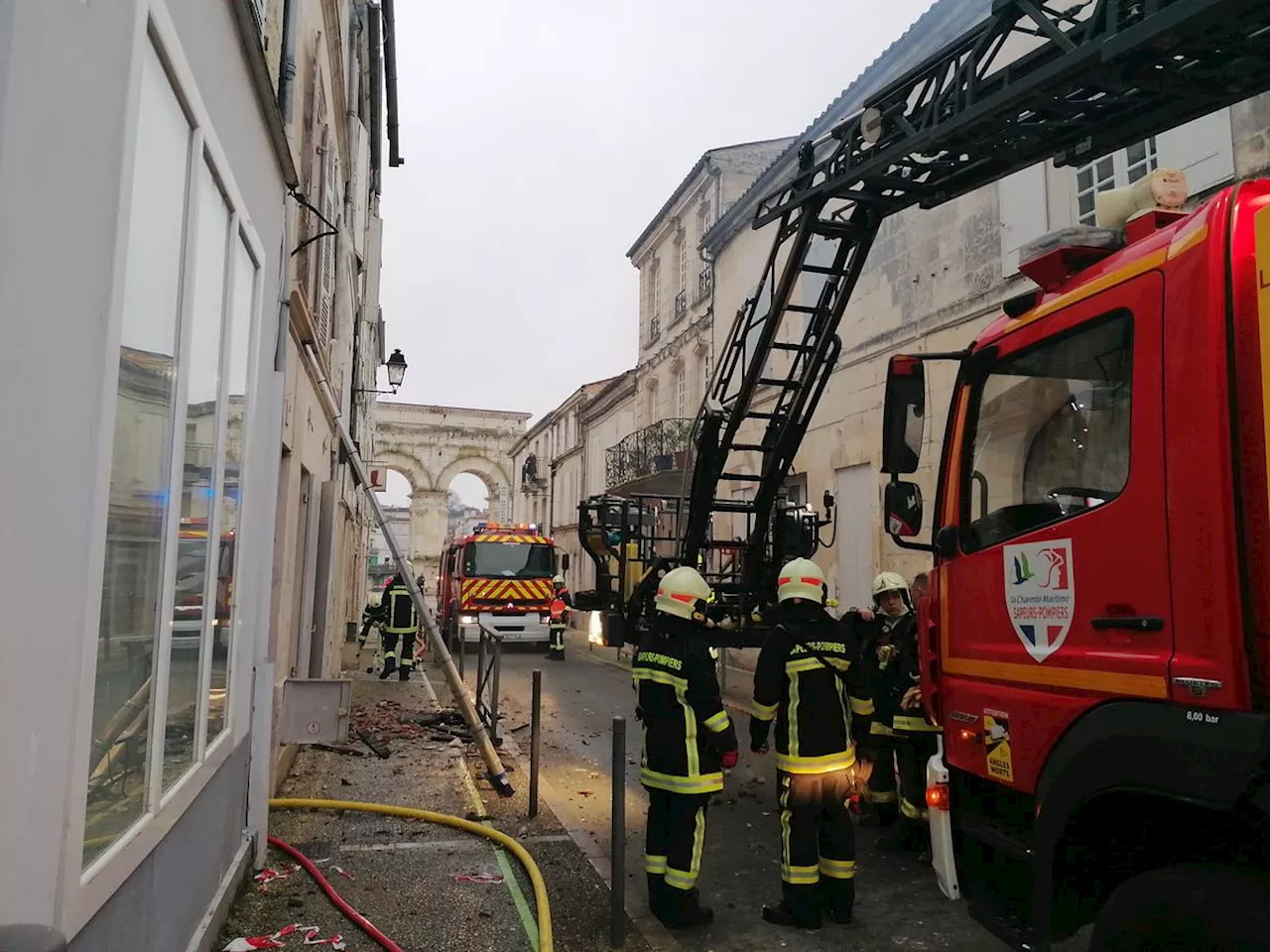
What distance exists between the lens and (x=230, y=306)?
379cm

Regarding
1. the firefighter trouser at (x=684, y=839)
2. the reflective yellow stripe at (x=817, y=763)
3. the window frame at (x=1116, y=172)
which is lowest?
the firefighter trouser at (x=684, y=839)

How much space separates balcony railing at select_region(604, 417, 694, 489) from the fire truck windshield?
2220mm

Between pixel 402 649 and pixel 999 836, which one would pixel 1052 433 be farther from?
pixel 402 649

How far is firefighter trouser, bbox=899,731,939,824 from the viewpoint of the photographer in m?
5.46

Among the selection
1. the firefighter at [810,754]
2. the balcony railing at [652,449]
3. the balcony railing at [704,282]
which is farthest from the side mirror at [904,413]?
the balcony railing at [704,282]

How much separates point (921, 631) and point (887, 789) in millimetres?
2695

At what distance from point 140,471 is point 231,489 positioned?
158 cm

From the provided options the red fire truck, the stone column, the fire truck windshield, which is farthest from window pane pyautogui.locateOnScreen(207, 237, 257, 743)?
the stone column

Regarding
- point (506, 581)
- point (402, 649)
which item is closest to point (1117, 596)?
point (402, 649)

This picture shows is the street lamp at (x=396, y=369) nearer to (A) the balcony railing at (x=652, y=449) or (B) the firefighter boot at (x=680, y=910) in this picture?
(A) the balcony railing at (x=652, y=449)

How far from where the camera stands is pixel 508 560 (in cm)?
1814

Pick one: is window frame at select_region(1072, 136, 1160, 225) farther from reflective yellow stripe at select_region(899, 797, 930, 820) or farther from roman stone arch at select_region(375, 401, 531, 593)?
roman stone arch at select_region(375, 401, 531, 593)

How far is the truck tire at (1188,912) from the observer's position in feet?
6.58

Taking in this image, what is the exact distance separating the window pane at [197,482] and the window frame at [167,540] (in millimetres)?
65
